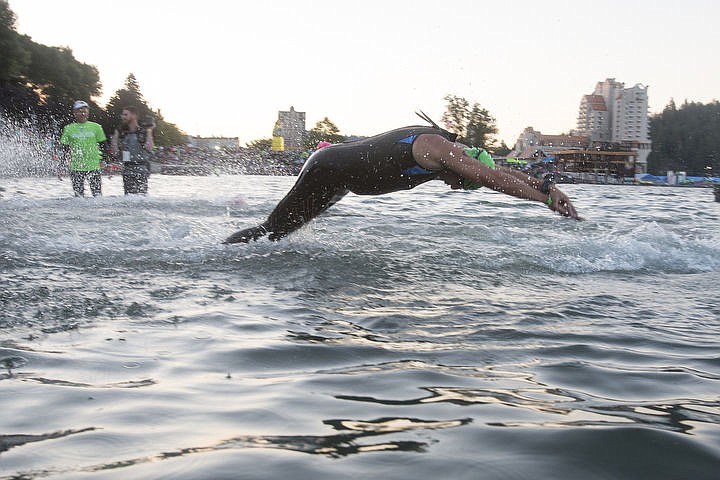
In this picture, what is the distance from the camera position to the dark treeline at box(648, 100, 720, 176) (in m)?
122

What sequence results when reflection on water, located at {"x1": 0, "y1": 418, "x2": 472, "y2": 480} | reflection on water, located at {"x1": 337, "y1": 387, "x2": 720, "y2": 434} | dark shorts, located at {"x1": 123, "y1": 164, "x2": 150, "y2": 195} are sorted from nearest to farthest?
reflection on water, located at {"x1": 0, "y1": 418, "x2": 472, "y2": 480} → reflection on water, located at {"x1": 337, "y1": 387, "x2": 720, "y2": 434} → dark shorts, located at {"x1": 123, "y1": 164, "x2": 150, "y2": 195}

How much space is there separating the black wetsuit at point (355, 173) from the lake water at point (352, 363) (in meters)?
0.34

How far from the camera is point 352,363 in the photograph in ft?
8.78

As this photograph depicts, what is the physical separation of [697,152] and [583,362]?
13479cm

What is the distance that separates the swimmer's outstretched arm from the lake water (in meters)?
0.53

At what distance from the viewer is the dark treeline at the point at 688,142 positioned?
12231 cm

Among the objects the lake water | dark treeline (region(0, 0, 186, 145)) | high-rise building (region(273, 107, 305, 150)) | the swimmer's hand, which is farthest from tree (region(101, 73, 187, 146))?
high-rise building (region(273, 107, 305, 150))

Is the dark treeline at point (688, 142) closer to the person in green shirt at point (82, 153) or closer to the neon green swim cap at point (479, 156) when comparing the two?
the person in green shirt at point (82, 153)

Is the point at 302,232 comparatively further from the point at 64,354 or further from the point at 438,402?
the point at 438,402

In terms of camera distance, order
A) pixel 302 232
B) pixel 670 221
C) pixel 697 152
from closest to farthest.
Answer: pixel 302 232 < pixel 670 221 < pixel 697 152

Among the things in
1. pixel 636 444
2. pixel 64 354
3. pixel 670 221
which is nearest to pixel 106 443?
pixel 64 354

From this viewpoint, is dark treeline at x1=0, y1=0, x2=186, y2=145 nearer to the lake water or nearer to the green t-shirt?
the green t-shirt

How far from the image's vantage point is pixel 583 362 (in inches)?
107

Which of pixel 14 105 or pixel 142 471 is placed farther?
pixel 14 105
